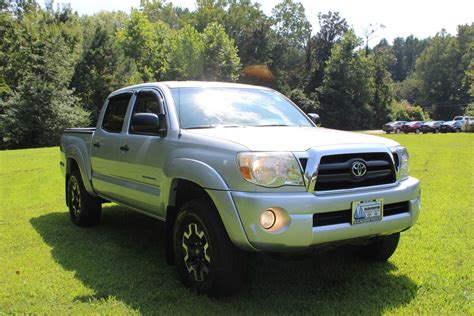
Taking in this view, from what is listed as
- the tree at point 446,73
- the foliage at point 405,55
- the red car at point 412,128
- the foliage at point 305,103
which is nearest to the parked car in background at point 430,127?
the red car at point 412,128

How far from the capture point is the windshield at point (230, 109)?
184 inches

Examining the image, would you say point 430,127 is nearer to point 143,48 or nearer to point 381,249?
point 143,48

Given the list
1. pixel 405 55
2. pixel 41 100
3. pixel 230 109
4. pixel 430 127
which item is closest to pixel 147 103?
pixel 230 109

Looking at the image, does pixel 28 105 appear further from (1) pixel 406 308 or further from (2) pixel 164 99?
(1) pixel 406 308

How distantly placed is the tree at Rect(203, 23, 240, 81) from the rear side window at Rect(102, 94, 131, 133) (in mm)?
52348

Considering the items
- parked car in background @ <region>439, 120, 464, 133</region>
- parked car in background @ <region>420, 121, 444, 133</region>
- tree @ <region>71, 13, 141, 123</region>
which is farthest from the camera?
parked car in background @ <region>420, 121, 444, 133</region>

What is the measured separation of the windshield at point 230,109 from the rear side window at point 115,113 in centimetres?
108

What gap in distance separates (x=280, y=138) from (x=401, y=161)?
1.24m

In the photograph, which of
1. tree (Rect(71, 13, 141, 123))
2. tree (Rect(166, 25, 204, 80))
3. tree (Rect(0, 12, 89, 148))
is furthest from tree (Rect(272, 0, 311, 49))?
tree (Rect(0, 12, 89, 148))

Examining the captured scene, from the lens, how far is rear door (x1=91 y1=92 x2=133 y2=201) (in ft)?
18.1

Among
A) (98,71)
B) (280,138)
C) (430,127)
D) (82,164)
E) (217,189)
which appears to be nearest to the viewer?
(217,189)

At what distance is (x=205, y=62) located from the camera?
59.2 metres

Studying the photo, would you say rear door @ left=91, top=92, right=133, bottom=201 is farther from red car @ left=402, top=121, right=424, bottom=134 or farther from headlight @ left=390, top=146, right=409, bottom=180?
red car @ left=402, top=121, right=424, bottom=134

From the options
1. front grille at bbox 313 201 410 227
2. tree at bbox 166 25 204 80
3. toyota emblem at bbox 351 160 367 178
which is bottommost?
front grille at bbox 313 201 410 227
